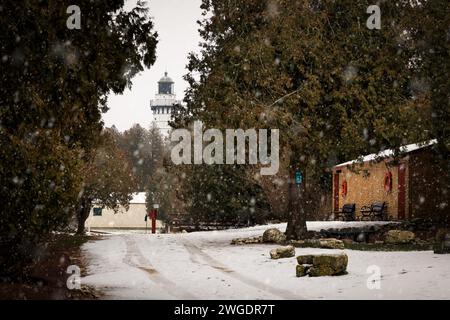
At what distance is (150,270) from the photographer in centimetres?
1518

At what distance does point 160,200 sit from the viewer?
61.5 metres

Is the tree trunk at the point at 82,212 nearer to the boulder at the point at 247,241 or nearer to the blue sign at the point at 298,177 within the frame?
the boulder at the point at 247,241

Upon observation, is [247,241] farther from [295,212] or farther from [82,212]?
[82,212]

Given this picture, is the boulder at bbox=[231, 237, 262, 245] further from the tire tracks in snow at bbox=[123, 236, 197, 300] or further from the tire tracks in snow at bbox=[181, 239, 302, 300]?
the tire tracks in snow at bbox=[123, 236, 197, 300]

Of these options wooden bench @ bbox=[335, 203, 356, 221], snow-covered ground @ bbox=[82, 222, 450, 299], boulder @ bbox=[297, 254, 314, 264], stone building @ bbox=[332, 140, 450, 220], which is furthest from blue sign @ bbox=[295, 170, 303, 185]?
wooden bench @ bbox=[335, 203, 356, 221]

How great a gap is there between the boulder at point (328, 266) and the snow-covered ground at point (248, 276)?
0.25 meters

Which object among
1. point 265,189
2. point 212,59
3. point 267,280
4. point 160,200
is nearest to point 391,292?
point 267,280

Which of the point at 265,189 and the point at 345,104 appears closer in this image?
the point at 345,104

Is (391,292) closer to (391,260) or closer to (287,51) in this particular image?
(391,260)

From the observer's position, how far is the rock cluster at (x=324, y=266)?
1360cm

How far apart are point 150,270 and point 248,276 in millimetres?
2581

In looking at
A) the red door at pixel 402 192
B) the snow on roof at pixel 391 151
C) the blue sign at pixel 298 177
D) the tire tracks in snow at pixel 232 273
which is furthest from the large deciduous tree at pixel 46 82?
the red door at pixel 402 192

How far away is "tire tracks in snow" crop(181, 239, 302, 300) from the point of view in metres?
11.3
